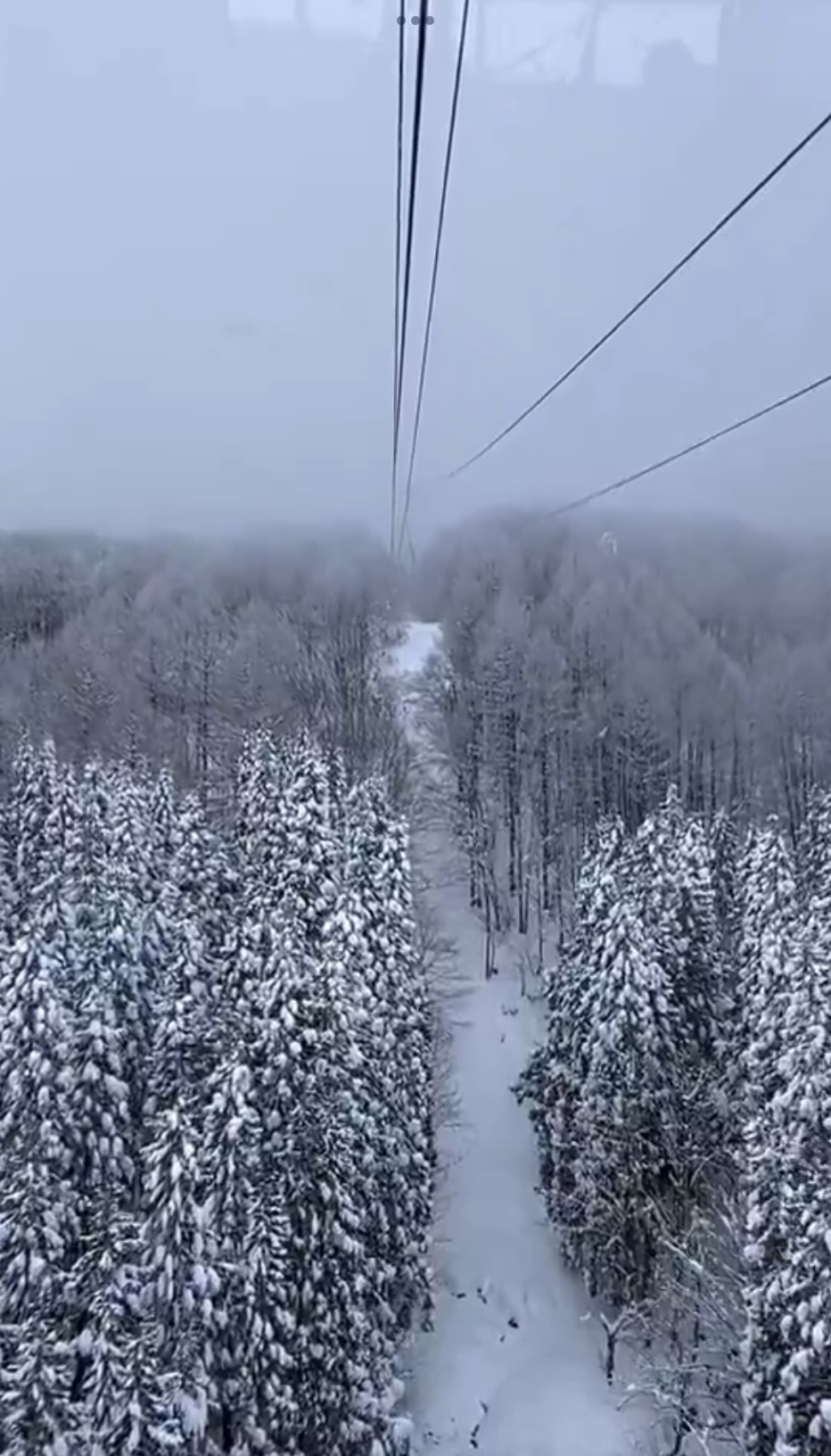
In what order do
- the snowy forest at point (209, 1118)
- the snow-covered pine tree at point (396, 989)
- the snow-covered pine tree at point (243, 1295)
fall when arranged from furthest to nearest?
1. the snow-covered pine tree at point (396, 989)
2. the snow-covered pine tree at point (243, 1295)
3. the snowy forest at point (209, 1118)

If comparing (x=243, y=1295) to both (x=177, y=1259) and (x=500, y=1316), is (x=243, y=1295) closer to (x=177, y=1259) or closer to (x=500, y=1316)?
(x=177, y=1259)

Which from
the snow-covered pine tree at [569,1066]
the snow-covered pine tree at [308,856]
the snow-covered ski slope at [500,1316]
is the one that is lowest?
the snow-covered ski slope at [500,1316]

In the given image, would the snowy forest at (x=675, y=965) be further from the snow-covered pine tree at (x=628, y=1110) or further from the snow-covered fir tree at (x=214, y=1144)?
the snow-covered fir tree at (x=214, y=1144)

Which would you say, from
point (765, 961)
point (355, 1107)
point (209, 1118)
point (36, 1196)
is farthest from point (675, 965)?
point (36, 1196)

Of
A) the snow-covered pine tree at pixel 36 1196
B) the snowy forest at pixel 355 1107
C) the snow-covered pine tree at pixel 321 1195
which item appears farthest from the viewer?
the snow-covered pine tree at pixel 321 1195

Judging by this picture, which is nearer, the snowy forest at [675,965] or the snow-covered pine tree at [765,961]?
the snowy forest at [675,965]

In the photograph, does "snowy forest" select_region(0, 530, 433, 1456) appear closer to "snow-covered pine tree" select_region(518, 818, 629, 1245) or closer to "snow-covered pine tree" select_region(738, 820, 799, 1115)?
"snow-covered pine tree" select_region(518, 818, 629, 1245)

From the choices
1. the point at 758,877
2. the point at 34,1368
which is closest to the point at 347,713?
the point at 758,877

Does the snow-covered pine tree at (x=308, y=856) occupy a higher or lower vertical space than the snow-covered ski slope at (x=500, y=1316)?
higher

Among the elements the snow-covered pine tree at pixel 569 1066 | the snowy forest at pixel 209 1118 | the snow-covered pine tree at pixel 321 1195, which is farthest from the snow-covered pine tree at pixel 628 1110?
the snow-covered pine tree at pixel 321 1195
